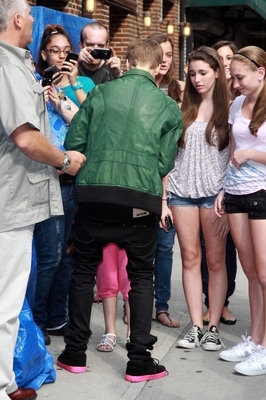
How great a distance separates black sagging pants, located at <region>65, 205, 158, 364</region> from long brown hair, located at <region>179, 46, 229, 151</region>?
0.83m

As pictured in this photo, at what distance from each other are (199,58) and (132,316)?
1693 millimetres

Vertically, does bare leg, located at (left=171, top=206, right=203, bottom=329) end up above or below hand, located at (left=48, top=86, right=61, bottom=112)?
below

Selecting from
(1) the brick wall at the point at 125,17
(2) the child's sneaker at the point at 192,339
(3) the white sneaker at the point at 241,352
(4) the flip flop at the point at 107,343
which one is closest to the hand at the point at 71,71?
(4) the flip flop at the point at 107,343

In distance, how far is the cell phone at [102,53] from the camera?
548cm

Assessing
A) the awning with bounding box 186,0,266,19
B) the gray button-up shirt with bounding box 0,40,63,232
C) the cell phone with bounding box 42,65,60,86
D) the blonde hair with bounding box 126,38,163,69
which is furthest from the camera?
the awning with bounding box 186,0,266,19

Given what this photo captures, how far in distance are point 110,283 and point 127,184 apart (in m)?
0.93

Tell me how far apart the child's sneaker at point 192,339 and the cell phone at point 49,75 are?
185 cm

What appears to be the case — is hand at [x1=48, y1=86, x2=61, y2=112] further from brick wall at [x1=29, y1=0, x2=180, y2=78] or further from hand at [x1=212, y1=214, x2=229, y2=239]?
brick wall at [x1=29, y1=0, x2=180, y2=78]

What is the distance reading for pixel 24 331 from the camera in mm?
4227

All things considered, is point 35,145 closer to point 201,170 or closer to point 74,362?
point 74,362

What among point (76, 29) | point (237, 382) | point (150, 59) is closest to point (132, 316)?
point (237, 382)

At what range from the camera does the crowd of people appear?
151 inches

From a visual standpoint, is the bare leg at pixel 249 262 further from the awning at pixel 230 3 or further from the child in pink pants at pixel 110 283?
the awning at pixel 230 3

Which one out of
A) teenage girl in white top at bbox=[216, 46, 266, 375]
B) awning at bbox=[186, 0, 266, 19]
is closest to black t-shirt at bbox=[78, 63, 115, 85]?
teenage girl in white top at bbox=[216, 46, 266, 375]
